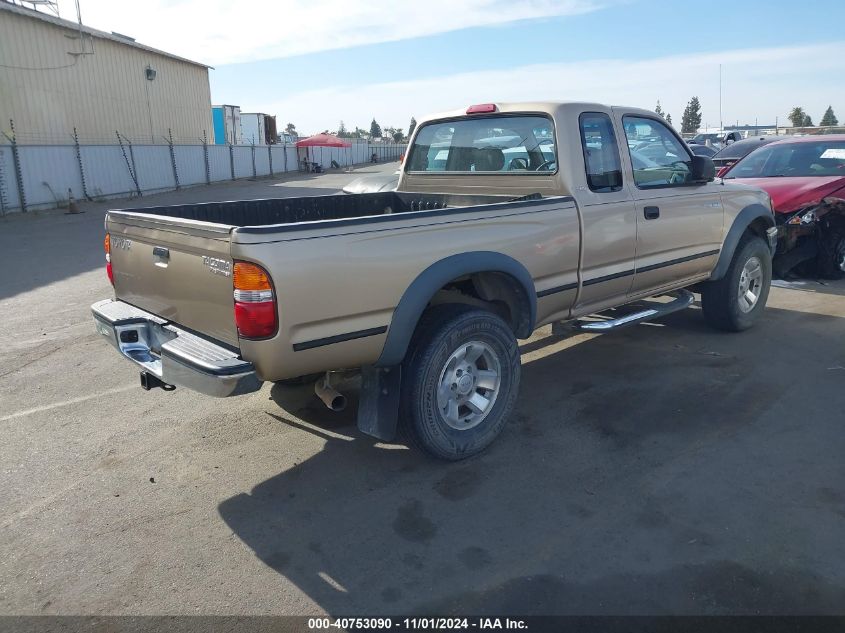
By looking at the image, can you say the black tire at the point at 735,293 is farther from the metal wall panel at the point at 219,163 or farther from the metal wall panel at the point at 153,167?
the metal wall panel at the point at 219,163

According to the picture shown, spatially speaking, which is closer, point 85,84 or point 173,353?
point 173,353

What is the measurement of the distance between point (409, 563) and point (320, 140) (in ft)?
132

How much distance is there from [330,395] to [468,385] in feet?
2.65

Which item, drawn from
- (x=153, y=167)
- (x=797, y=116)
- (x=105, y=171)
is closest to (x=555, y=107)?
(x=105, y=171)

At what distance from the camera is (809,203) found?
789 centimetres

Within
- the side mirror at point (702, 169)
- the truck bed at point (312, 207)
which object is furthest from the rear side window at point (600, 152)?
the side mirror at point (702, 169)

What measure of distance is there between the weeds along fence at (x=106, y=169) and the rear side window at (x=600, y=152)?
1625cm

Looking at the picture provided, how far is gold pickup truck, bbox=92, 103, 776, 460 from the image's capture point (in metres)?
3.10

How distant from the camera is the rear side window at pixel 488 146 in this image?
473 centimetres

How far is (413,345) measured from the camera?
3.70m

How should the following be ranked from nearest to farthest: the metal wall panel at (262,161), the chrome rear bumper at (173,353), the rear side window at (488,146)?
the chrome rear bumper at (173,353)
the rear side window at (488,146)
the metal wall panel at (262,161)

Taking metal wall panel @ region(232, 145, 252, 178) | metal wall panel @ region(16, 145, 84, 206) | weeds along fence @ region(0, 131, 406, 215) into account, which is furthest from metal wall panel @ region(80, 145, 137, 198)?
metal wall panel @ region(232, 145, 252, 178)

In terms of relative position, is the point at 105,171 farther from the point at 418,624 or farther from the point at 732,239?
the point at 418,624

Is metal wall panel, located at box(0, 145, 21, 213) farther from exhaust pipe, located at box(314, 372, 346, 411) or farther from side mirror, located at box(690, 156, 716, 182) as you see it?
side mirror, located at box(690, 156, 716, 182)
